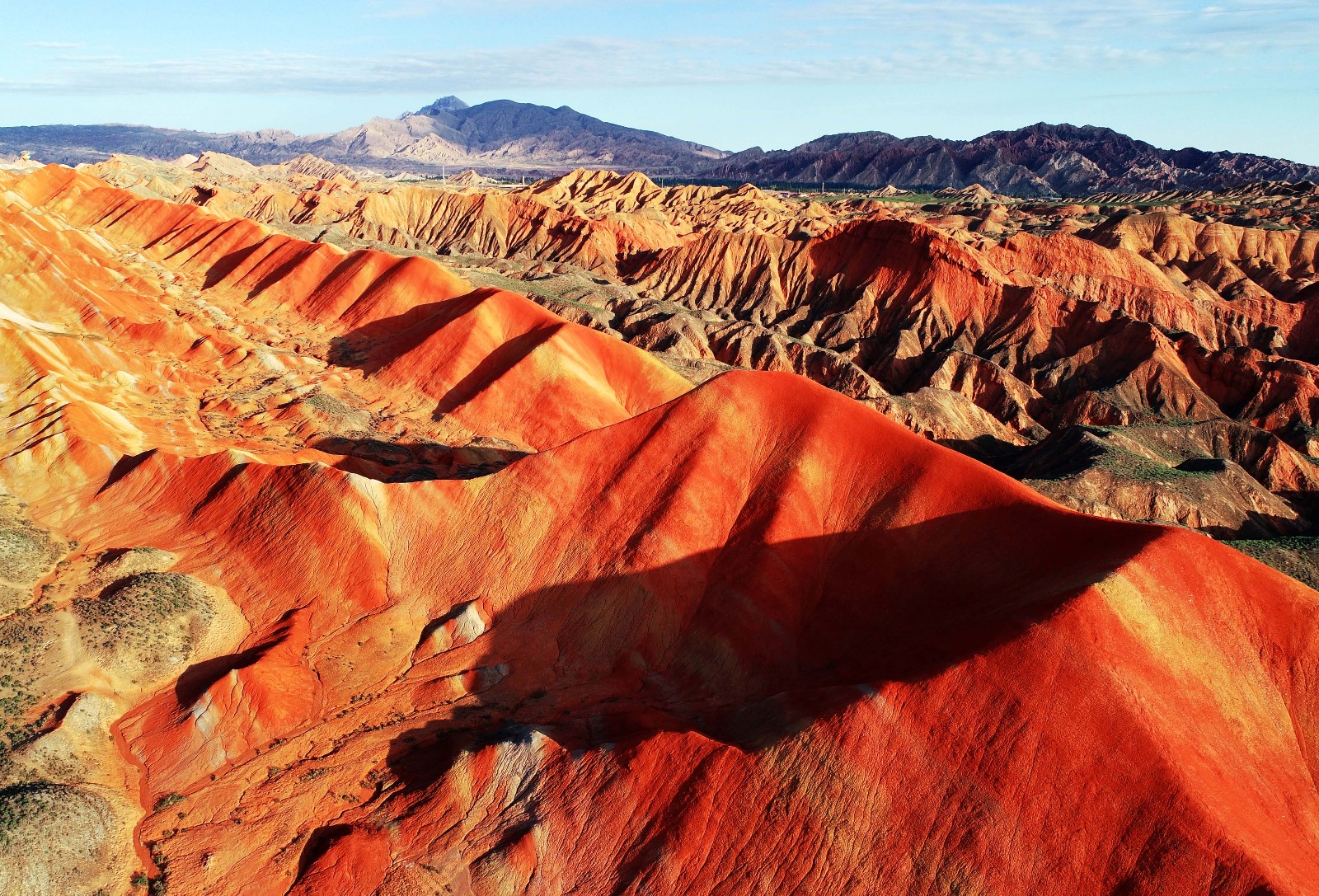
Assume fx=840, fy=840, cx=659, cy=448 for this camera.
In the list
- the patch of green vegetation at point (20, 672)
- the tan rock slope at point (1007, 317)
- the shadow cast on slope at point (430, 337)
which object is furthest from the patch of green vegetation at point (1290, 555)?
the patch of green vegetation at point (20, 672)

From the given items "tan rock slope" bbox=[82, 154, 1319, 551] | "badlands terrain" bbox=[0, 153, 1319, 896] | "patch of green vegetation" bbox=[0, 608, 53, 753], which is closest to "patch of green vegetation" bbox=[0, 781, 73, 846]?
"badlands terrain" bbox=[0, 153, 1319, 896]

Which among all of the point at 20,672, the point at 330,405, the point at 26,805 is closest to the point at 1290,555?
the point at 26,805

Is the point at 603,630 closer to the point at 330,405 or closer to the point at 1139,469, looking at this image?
the point at 330,405

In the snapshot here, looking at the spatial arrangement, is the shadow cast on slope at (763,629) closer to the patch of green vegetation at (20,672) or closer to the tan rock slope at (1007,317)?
the patch of green vegetation at (20,672)

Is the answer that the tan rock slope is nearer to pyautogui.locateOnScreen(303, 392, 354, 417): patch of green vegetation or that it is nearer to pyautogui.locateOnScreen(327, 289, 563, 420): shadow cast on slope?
pyautogui.locateOnScreen(327, 289, 563, 420): shadow cast on slope

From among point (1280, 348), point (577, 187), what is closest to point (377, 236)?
point (577, 187)

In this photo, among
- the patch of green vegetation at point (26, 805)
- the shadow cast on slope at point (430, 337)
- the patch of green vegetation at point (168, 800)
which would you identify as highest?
the shadow cast on slope at point (430, 337)
